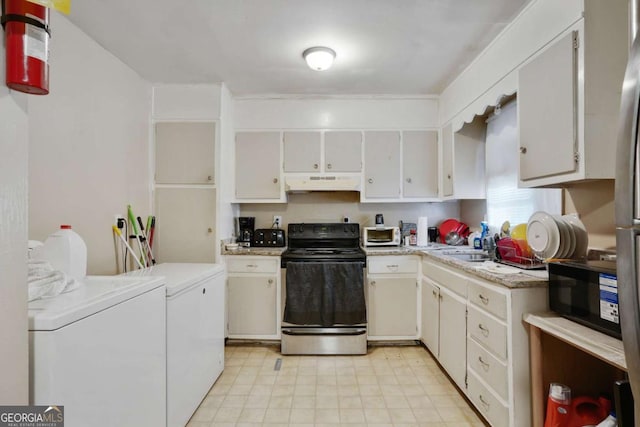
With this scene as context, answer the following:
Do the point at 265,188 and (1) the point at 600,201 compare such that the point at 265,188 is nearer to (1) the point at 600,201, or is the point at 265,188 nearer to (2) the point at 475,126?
(2) the point at 475,126

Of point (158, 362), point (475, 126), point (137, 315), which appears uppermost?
point (475, 126)

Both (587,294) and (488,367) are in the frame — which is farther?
(488,367)

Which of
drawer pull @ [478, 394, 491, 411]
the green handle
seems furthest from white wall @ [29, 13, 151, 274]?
drawer pull @ [478, 394, 491, 411]

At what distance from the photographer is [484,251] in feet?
7.80

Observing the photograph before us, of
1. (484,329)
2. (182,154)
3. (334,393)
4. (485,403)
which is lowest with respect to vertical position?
(334,393)

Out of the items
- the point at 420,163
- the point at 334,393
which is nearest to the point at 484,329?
the point at 334,393

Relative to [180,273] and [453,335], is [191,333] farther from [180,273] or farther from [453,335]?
[453,335]

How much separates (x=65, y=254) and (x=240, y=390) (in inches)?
55.9

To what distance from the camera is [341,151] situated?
2.97 metres

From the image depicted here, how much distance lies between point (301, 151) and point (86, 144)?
1.70 metres

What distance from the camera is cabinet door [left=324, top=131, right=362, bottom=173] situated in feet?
9.74

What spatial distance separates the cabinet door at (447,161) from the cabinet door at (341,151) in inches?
32.3

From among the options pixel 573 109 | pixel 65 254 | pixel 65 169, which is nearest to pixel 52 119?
pixel 65 169

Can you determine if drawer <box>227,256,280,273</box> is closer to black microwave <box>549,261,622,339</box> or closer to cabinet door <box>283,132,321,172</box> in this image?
cabinet door <box>283,132,321,172</box>
